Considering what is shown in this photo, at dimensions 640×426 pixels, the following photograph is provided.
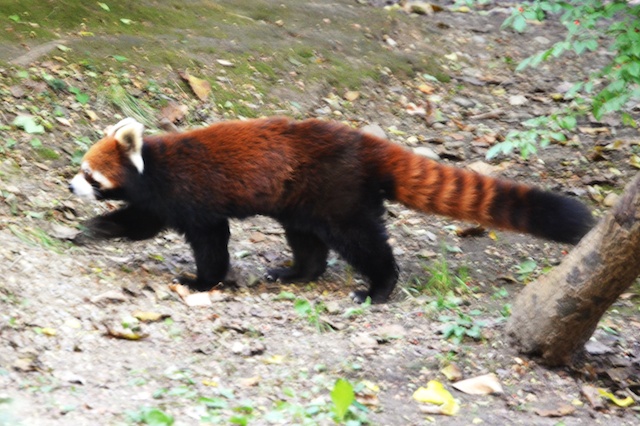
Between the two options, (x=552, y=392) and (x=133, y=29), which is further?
(x=133, y=29)

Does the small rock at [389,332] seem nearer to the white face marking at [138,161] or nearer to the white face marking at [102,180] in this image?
the white face marking at [138,161]

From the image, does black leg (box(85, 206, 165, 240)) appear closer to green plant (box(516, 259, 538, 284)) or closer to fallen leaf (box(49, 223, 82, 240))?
fallen leaf (box(49, 223, 82, 240))

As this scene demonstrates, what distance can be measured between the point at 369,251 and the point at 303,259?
1.74ft

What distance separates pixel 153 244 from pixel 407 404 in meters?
2.58

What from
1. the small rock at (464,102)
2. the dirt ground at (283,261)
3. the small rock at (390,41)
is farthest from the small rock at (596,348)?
the small rock at (390,41)

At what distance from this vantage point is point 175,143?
5.37m

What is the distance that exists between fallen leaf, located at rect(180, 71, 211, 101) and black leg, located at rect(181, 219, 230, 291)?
2.20m

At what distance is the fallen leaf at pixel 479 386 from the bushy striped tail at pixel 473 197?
139 centimetres

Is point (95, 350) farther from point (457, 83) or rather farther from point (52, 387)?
point (457, 83)

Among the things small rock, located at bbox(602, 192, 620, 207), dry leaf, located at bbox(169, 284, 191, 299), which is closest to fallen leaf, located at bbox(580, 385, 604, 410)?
dry leaf, located at bbox(169, 284, 191, 299)

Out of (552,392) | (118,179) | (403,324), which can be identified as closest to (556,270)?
(552,392)

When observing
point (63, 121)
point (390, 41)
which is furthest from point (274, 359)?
point (390, 41)

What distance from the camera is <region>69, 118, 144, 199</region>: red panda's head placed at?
5258 millimetres

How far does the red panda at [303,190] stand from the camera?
17.1ft
